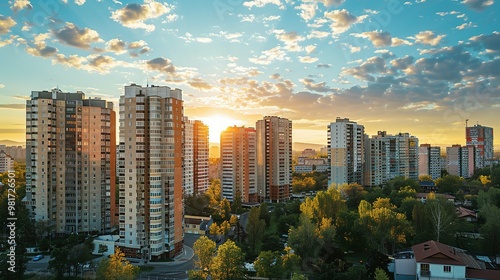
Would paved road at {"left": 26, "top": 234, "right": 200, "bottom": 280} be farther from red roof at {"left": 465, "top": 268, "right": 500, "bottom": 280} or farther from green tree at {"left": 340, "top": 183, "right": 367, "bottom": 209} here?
green tree at {"left": 340, "top": 183, "right": 367, "bottom": 209}

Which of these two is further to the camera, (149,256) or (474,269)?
(149,256)

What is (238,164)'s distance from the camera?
43.9 meters

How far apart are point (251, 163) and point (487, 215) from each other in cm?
2514

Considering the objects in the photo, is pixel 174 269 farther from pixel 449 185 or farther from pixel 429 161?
pixel 429 161

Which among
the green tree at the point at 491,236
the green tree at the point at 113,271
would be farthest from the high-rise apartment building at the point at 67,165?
the green tree at the point at 491,236

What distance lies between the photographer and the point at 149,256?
74.5 feet

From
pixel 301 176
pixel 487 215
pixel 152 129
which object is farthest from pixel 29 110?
pixel 301 176

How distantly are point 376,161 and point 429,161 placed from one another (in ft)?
68.3

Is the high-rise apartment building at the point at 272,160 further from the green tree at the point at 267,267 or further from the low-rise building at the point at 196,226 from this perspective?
the green tree at the point at 267,267

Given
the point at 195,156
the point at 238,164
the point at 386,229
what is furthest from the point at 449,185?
the point at 195,156

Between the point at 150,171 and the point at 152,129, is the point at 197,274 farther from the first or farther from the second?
the point at 152,129

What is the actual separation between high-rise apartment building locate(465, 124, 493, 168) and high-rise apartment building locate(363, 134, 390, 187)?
3078 centimetres

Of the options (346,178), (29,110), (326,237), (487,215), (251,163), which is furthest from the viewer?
(346,178)

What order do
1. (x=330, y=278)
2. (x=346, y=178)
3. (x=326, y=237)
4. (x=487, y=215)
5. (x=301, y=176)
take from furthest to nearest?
(x=301, y=176)
(x=346, y=178)
(x=487, y=215)
(x=326, y=237)
(x=330, y=278)
